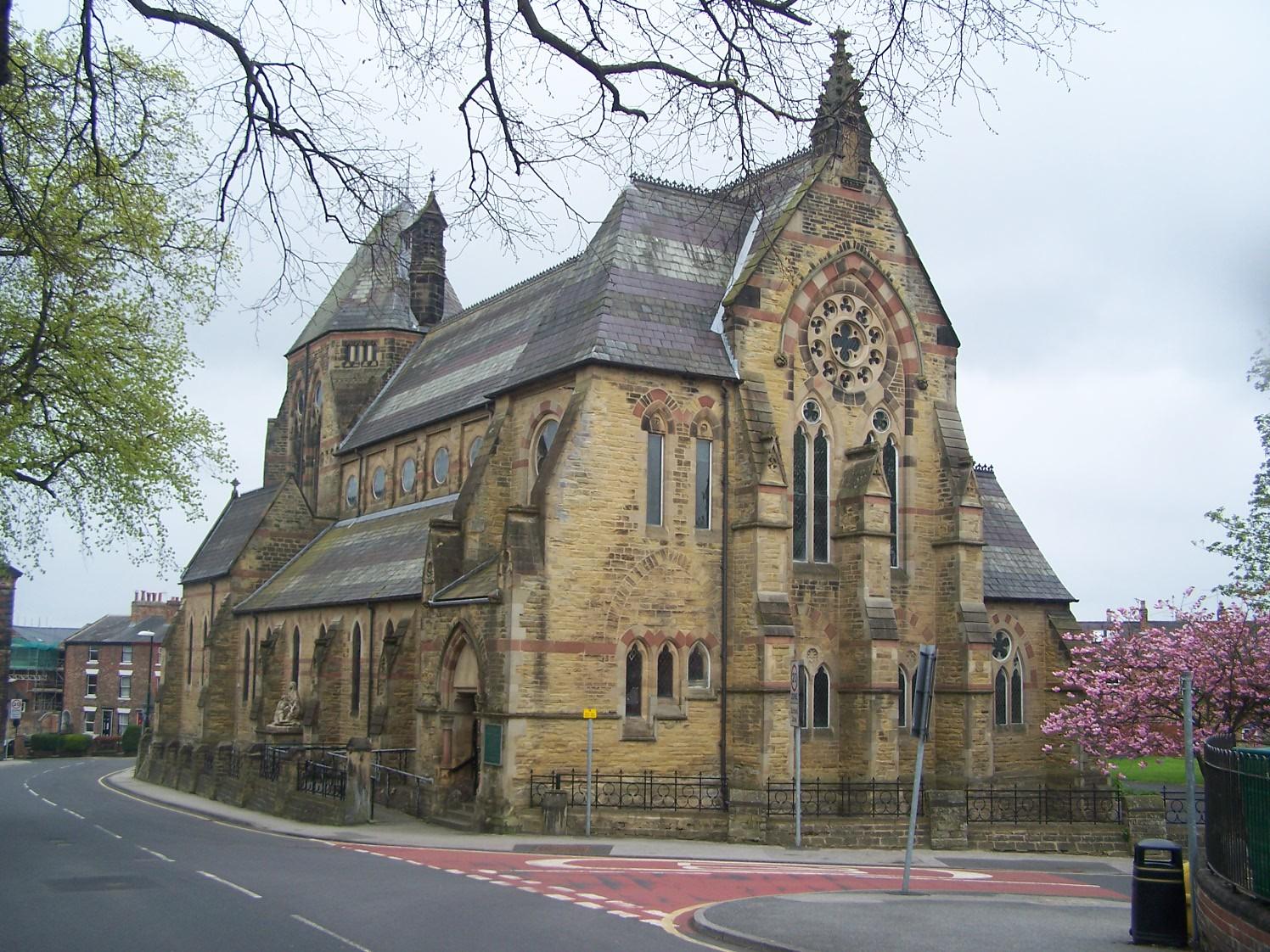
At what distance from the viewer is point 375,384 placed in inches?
1909

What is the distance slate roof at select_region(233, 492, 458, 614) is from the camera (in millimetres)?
35375

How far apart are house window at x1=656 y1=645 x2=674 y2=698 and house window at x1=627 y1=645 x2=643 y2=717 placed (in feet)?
1.30

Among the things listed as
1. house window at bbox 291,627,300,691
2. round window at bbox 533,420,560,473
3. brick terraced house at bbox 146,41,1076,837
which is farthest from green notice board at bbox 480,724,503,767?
house window at bbox 291,627,300,691

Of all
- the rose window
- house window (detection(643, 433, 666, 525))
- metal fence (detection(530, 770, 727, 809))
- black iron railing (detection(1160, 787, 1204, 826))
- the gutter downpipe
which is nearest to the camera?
metal fence (detection(530, 770, 727, 809))

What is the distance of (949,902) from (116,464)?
16.7 metres

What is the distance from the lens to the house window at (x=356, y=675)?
119 feet

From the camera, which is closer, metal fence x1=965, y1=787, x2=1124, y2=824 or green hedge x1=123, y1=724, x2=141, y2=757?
metal fence x1=965, y1=787, x2=1124, y2=824

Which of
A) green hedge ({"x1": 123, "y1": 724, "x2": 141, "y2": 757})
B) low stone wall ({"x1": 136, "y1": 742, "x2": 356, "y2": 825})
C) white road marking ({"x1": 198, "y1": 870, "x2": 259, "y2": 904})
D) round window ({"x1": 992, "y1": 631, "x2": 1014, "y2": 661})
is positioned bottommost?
green hedge ({"x1": 123, "y1": 724, "x2": 141, "y2": 757})

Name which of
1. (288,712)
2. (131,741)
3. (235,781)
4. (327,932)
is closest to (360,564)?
(288,712)

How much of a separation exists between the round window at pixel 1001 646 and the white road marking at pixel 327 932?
79.2ft

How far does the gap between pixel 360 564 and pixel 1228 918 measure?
1206 inches

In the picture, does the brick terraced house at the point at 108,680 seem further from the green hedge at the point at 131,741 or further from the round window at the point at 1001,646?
the round window at the point at 1001,646

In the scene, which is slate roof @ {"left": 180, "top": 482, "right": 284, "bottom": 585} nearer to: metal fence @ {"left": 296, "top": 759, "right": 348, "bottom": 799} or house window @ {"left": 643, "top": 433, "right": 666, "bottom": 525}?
metal fence @ {"left": 296, "top": 759, "right": 348, "bottom": 799}

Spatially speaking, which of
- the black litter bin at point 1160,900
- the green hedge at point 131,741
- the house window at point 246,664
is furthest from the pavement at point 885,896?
the green hedge at point 131,741
